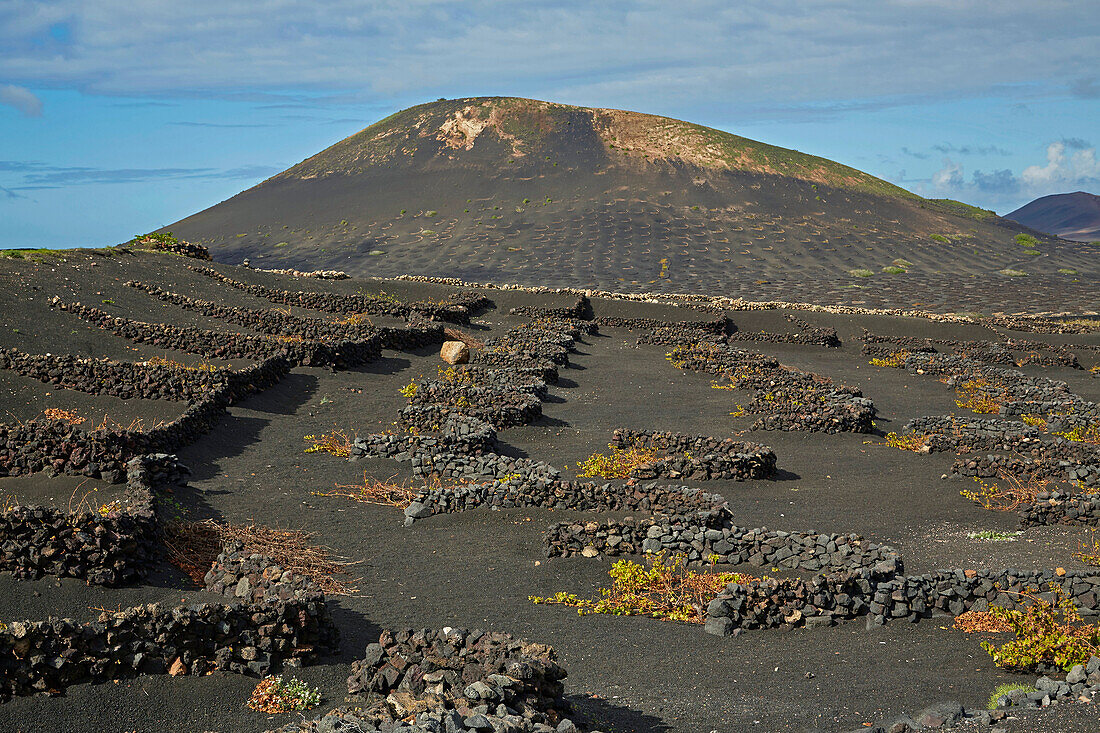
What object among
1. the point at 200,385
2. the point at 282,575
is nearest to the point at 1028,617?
the point at 282,575

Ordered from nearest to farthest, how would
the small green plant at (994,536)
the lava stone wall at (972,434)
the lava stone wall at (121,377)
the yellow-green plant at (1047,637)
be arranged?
1. the yellow-green plant at (1047,637)
2. the small green plant at (994,536)
3. the lava stone wall at (972,434)
4. the lava stone wall at (121,377)

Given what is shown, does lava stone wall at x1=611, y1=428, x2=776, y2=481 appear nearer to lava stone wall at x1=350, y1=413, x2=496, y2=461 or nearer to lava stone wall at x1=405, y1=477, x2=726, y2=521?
lava stone wall at x1=405, y1=477, x2=726, y2=521

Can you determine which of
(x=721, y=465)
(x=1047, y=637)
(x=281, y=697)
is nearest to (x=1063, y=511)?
(x=721, y=465)

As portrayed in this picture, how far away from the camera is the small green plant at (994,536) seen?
46.1 feet

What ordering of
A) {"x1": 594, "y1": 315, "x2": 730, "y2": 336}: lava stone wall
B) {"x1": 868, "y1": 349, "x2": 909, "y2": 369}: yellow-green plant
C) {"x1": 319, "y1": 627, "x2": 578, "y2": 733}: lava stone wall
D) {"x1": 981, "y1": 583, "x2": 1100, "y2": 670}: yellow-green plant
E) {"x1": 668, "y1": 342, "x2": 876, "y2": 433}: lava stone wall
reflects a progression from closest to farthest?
{"x1": 319, "y1": 627, "x2": 578, "y2": 733}: lava stone wall → {"x1": 981, "y1": 583, "x2": 1100, "y2": 670}: yellow-green plant → {"x1": 668, "y1": 342, "x2": 876, "y2": 433}: lava stone wall → {"x1": 868, "y1": 349, "x2": 909, "y2": 369}: yellow-green plant → {"x1": 594, "y1": 315, "x2": 730, "y2": 336}: lava stone wall

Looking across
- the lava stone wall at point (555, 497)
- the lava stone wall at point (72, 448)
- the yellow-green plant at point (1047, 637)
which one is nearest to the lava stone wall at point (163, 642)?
the lava stone wall at point (555, 497)

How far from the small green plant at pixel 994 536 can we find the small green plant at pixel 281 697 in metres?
10.8

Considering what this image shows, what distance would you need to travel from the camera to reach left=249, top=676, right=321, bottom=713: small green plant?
27.6ft

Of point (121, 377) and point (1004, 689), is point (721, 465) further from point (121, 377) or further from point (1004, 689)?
point (121, 377)

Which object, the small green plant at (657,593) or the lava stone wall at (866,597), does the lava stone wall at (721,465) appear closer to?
the small green plant at (657,593)

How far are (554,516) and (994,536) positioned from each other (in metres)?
7.21

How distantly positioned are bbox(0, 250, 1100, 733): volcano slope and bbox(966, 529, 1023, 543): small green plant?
95 mm

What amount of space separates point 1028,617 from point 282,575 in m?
8.55

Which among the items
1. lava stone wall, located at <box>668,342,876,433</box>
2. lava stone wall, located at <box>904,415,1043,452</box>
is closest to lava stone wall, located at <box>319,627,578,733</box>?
lava stone wall, located at <box>904,415,1043,452</box>
